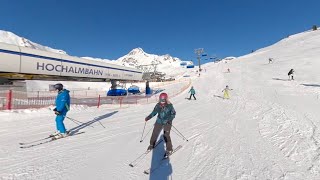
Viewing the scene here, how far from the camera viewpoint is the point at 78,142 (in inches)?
263

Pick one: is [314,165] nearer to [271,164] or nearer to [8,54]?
[271,164]

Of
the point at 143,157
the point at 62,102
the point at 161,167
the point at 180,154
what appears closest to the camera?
the point at 161,167

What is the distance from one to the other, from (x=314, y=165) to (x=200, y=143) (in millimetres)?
2804

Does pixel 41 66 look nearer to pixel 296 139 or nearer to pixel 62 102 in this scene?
pixel 62 102

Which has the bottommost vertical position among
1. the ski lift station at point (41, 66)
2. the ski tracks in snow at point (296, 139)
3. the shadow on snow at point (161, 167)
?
the shadow on snow at point (161, 167)

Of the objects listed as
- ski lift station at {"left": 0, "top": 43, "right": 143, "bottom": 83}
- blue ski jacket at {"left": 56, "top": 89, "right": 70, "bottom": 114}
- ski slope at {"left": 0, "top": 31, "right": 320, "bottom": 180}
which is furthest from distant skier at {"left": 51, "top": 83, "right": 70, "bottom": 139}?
ski lift station at {"left": 0, "top": 43, "right": 143, "bottom": 83}

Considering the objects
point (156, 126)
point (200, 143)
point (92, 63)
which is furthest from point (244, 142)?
point (92, 63)

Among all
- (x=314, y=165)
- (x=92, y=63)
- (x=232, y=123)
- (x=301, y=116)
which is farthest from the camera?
(x=92, y=63)

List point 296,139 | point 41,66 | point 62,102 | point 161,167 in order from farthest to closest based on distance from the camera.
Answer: point 41,66
point 62,102
point 296,139
point 161,167

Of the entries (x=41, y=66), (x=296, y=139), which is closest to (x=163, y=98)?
(x=296, y=139)

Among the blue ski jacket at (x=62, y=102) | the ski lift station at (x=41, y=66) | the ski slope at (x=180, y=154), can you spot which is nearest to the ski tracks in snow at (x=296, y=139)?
the ski slope at (x=180, y=154)

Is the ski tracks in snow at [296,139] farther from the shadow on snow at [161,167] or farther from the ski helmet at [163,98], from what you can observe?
Answer: the ski helmet at [163,98]

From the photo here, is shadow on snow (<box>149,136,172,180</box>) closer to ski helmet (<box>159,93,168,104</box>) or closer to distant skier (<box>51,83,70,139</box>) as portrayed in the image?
ski helmet (<box>159,93,168,104</box>)

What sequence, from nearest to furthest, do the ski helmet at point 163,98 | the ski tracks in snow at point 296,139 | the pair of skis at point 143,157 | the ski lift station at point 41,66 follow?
the pair of skis at point 143,157
the ski tracks in snow at point 296,139
the ski helmet at point 163,98
the ski lift station at point 41,66
